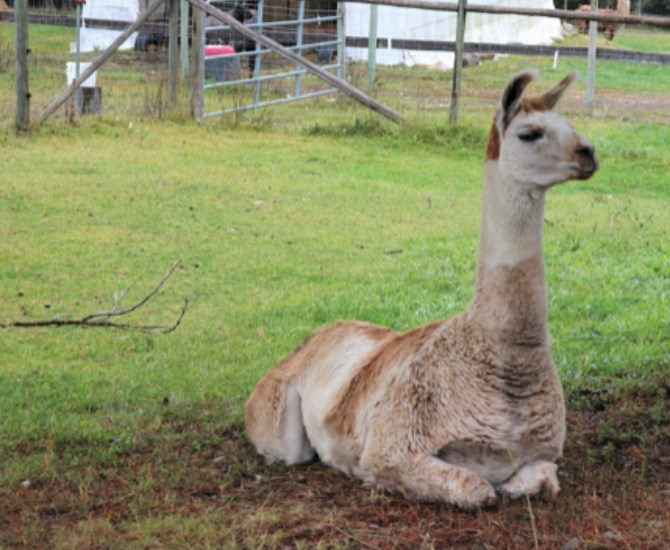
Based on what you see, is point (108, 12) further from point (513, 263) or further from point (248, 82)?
point (513, 263)

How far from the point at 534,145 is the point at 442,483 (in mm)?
1338

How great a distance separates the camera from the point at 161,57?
63.3 ft

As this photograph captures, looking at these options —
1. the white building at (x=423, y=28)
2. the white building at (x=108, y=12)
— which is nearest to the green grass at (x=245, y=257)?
the white building at (x=423, y=28)

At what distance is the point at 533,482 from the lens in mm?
4723

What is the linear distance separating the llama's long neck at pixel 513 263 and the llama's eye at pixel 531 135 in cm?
17

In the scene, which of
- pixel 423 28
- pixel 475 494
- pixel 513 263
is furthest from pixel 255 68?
pixel 475 494

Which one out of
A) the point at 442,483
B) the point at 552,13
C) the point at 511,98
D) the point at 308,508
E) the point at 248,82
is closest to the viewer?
the point at 511,98

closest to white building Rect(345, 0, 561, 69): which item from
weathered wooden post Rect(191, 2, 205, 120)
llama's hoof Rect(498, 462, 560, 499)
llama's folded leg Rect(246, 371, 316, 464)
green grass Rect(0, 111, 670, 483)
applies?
weathered wooden post Rect(191, 2, 205, 120)

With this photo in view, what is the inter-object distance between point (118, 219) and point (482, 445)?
727cm

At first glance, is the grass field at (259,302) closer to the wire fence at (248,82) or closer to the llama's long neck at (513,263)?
the llama's long neck at (513,263)

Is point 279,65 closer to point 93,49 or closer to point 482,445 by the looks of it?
point 93,49

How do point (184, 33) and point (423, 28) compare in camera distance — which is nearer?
point (184, 33)

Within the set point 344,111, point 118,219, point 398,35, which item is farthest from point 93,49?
point 118,219

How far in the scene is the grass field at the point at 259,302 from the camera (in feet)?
15.9
